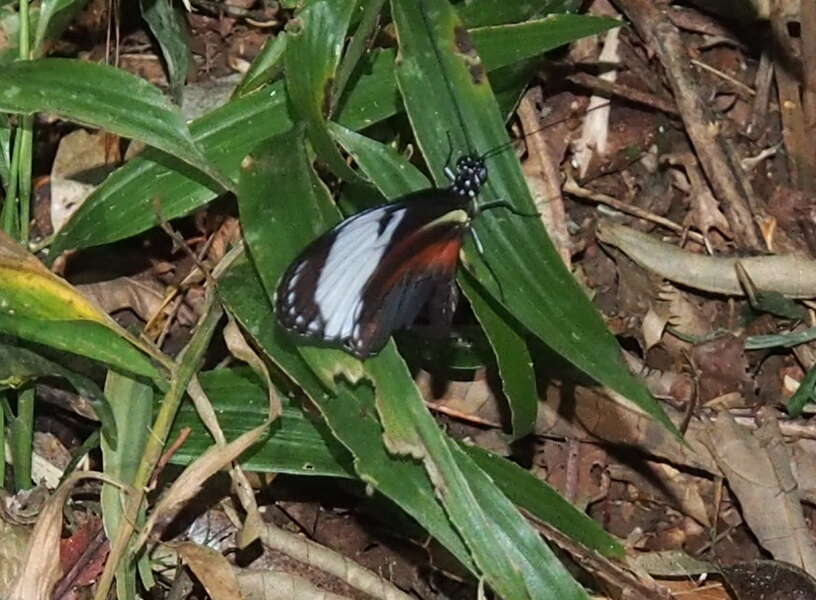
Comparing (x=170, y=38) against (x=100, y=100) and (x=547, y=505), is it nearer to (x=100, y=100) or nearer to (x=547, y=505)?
(x=100, y=100)

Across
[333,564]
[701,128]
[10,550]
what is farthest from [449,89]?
[10,550]

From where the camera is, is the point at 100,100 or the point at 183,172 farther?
the point at 183,172

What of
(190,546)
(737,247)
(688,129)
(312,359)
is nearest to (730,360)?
(737,247)

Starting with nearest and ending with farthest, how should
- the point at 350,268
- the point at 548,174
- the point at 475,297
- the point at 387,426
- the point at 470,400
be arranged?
1. the point at 387,426
2. the point at 350,268
3. the point at 475,297
4. the point at 470,400
5. the point at 548,174

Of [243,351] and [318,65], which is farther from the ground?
[318,65]

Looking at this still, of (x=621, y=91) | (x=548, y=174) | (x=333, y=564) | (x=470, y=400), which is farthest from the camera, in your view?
(x=621, y=91)

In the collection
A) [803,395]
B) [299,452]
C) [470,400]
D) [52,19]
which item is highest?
[52,19]

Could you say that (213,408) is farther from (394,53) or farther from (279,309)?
(394,53)
